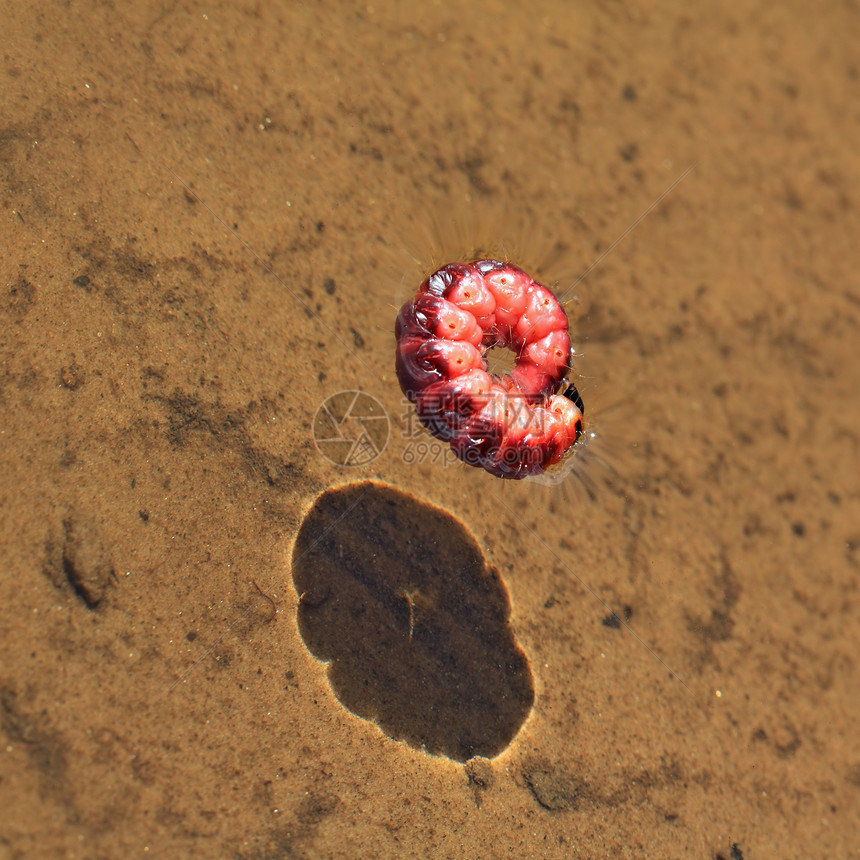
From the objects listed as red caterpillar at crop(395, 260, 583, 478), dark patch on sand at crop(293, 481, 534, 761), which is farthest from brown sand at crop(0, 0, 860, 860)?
red caterpillar at crop(395, 260, 583, 478)

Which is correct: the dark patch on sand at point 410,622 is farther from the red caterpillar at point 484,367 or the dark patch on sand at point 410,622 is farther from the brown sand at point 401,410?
the red caterpillar at point 484,367

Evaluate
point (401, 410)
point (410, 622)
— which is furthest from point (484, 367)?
point (410, 622)

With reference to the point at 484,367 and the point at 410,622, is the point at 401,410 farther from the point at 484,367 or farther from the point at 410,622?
the point at 410,622

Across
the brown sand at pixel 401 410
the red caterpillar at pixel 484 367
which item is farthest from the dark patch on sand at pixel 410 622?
the red caterpillar at pixel 484 367

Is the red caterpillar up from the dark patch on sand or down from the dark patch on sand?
up

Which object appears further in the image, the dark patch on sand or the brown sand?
the dark patch on sand

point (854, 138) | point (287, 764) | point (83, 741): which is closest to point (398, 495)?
point (287, 764)

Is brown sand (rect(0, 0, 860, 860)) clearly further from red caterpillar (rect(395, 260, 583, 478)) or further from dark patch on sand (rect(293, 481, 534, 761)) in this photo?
red caterpillar (rect(395, 260, 583, 478))
